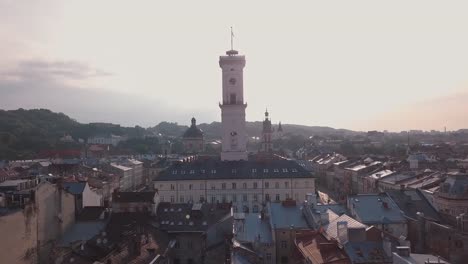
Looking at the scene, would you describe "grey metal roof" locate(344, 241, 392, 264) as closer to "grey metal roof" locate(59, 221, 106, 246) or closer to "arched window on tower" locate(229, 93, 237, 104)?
"grey metal roof" locate(59, 221, 106, 246)

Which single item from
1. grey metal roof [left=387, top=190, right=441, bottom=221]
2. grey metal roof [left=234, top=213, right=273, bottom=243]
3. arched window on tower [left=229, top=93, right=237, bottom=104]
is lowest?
grey metal roof [left=234, top=213, right=273, bottom=243]

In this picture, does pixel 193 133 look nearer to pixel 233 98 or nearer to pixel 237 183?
pixel 233 98

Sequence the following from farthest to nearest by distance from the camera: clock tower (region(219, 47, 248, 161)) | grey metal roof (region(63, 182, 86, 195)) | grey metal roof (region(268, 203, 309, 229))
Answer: clock tower (region(219, 47, 248, 161)), grey metal roof (region(63, 182, 86, 195)), grey metal roof (region(268, 203, 309, 229))

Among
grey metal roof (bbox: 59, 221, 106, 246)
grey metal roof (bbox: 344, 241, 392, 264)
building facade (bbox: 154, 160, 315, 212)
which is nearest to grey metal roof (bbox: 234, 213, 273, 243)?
grey metal roof (bbox: 59, 221, 106, 246)

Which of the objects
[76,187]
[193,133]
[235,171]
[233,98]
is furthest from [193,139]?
[76,187]

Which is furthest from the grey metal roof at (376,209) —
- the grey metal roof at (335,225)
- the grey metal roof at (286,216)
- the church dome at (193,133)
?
the church dome at (193,133)

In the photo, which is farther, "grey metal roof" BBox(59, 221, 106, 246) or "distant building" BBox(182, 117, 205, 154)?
"distant building" BBox(182, 117, 205, 154)

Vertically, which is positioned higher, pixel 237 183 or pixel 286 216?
Result: pixel 237 183

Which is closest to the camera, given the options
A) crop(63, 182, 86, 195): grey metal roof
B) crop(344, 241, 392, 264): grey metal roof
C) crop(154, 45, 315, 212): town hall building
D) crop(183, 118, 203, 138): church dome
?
crop(344, 241, 392, 264): grey metal roof
